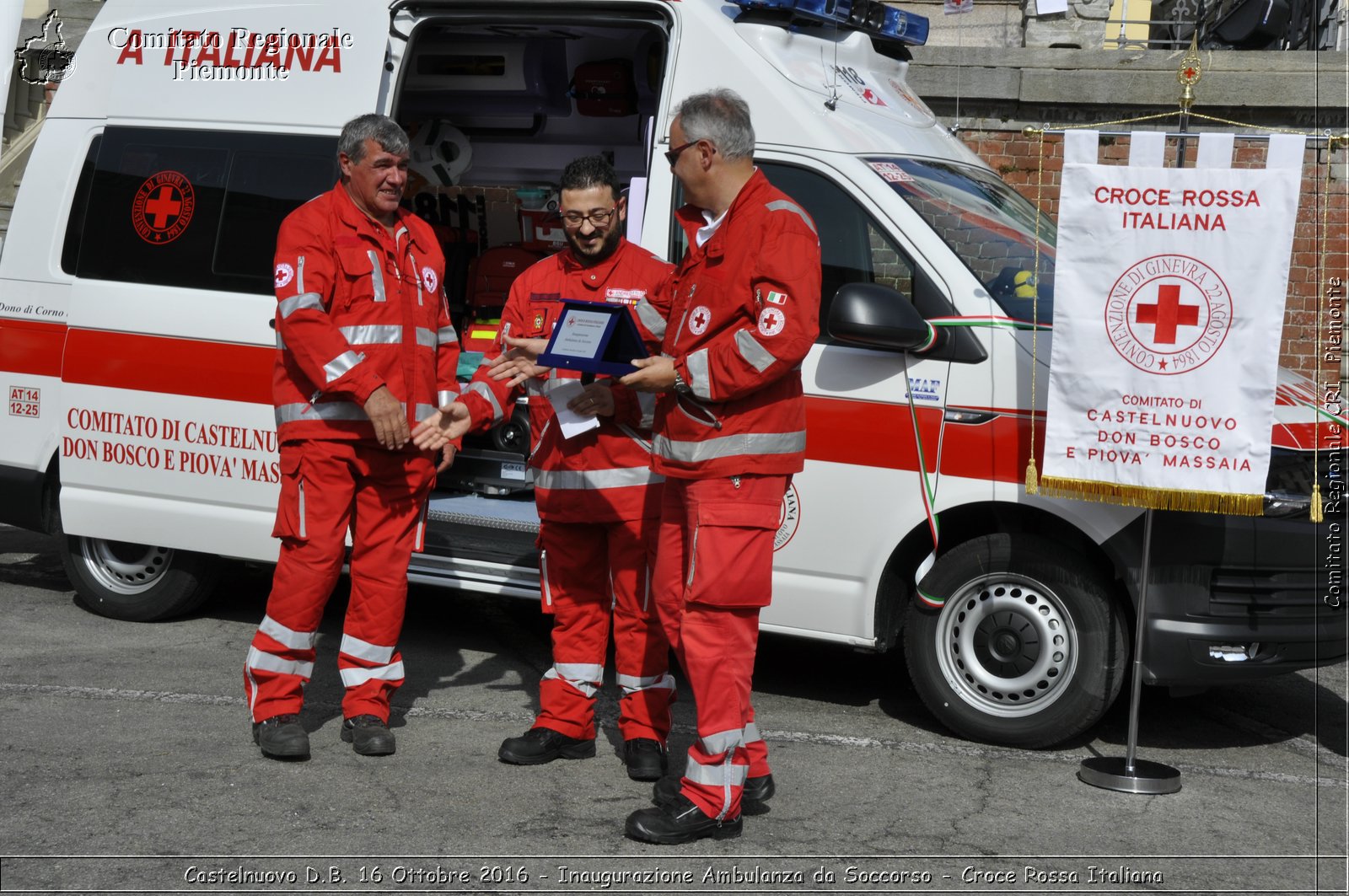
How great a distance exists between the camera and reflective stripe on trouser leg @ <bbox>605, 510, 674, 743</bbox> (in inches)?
190

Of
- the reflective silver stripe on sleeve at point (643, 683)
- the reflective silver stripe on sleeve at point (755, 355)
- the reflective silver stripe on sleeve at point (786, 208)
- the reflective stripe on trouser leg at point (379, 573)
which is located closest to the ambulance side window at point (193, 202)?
the reflective stripe on trouser leg at point (379, 573)

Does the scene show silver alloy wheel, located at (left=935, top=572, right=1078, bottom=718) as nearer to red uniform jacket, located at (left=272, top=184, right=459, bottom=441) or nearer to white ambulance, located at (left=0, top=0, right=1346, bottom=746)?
white ambulance, located at (left=0, top=0, right=1346, bottom=746)

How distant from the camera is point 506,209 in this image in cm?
861

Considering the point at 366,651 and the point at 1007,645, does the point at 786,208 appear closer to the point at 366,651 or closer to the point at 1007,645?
the point at 1007,645

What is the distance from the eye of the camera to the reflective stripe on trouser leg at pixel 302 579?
4816mm

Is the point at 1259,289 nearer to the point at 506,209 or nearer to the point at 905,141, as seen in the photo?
the point at 905,141

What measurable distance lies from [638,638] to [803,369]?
3.75 ft

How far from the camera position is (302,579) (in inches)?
190

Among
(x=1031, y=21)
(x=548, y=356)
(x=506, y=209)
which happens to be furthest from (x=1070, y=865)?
(x=1031, y=21)

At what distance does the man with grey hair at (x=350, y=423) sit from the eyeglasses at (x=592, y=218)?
1.93 feet

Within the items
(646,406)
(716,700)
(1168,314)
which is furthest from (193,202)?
(1168,314)

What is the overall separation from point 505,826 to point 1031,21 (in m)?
10.2

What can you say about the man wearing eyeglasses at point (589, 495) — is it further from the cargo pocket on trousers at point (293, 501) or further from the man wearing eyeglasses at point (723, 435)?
the man wearing eyeglasses at point (723, 435)

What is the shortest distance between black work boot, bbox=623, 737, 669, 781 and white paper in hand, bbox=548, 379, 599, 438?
1034 mm
